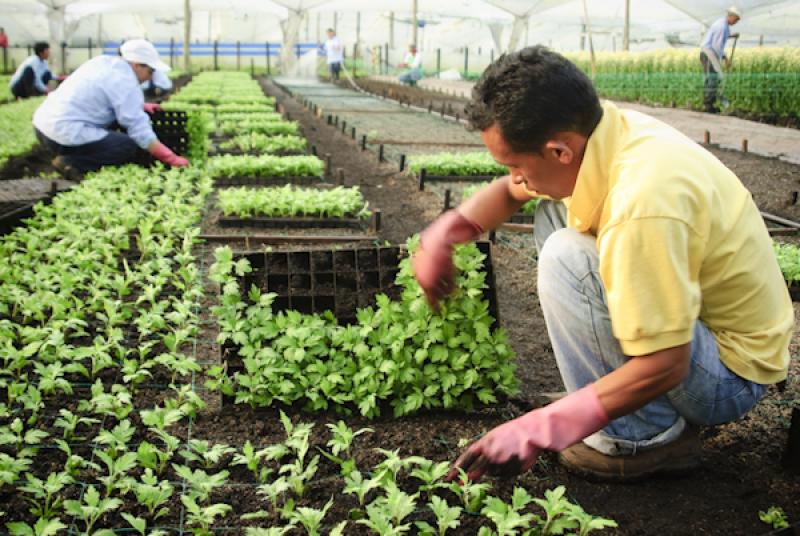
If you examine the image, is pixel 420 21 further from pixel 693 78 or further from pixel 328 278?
pixel 328 278

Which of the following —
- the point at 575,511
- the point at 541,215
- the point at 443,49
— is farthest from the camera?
the point at 443,49

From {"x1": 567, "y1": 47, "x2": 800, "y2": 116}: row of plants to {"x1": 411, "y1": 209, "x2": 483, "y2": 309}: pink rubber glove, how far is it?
1127cm

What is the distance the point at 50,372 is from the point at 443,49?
44.1 m

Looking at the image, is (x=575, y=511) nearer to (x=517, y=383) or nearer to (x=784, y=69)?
(x=517, y=383)

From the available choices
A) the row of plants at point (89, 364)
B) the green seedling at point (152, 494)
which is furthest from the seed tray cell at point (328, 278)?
the green seedling at point (152, 494)

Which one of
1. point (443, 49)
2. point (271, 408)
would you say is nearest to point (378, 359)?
point (271, 408)

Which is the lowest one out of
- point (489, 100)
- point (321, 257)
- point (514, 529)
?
point (514, 529)

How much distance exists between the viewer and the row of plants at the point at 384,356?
2834 mm

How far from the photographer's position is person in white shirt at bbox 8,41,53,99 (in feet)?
50.3

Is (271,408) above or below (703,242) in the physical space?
below

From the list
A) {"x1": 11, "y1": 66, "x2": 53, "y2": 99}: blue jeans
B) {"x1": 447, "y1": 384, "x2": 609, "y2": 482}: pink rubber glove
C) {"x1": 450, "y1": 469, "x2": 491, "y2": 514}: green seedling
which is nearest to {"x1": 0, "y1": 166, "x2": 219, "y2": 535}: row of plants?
{"x1": 450, "y1": 469, "x2": 491, "y2": 514}: green seedling

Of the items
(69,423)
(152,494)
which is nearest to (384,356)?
(152,494)

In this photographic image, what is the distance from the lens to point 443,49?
44.9 m

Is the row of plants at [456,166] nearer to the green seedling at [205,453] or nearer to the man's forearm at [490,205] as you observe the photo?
the man's forearm at [490,205]
